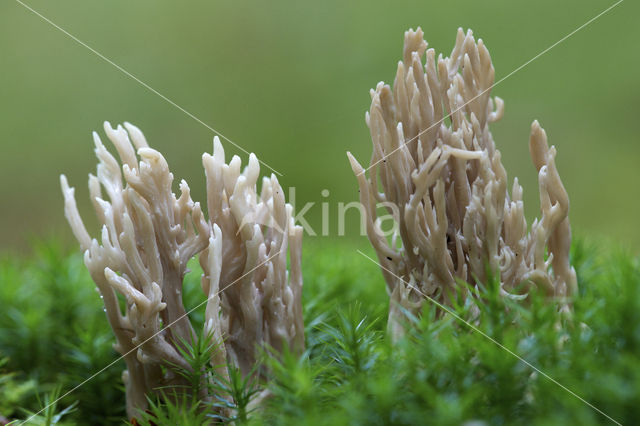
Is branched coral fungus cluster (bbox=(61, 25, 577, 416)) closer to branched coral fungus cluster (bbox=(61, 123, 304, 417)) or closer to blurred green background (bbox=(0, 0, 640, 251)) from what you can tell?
branched coral fungus cluster (bbox=(61, 123, 304, 417))

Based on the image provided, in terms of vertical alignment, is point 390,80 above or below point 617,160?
above

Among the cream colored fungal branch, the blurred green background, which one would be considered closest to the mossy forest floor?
the cream colored fungal branch

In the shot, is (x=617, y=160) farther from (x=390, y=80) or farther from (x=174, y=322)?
(x=174, y=322)

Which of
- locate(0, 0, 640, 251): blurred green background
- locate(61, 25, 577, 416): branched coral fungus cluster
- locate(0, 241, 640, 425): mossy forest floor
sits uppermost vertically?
locate(0, 0, 640, 251): blurred green background

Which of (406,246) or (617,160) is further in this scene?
(617,160)

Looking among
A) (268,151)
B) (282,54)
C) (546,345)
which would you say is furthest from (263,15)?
(546,345)
